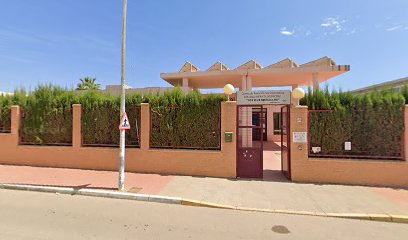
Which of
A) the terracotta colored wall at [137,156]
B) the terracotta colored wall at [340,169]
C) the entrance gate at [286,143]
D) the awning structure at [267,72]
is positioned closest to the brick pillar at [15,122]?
the terracotta colored wall at [137,156]

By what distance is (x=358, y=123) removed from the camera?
300 inches

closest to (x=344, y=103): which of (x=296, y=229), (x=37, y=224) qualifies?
(x=296, y=229)

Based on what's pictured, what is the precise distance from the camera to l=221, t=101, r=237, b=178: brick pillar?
315 inches

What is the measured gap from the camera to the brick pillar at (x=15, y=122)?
1004 cm

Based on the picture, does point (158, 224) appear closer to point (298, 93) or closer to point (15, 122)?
point (298, 93)

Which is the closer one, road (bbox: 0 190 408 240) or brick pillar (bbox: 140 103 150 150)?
road (bbox: 0 190 408 240)

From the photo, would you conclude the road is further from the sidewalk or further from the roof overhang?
the roof overhang

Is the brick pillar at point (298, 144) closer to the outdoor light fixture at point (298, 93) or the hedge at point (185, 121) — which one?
the outdoor light fixture at point (298, 93)

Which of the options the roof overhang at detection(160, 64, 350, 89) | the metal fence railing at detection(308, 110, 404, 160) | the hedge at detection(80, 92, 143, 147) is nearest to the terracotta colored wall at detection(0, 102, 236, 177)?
the hedge at detection(80, 92, 143, 147)

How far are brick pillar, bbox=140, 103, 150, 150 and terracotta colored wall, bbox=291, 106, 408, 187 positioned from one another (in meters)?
5.11

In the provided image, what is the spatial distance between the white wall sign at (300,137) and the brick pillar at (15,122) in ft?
36.7

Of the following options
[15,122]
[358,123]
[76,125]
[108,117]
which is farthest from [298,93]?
[15,122]

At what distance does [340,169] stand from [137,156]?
6.94 meters

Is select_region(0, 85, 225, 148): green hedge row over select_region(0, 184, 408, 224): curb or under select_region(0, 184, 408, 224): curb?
over
